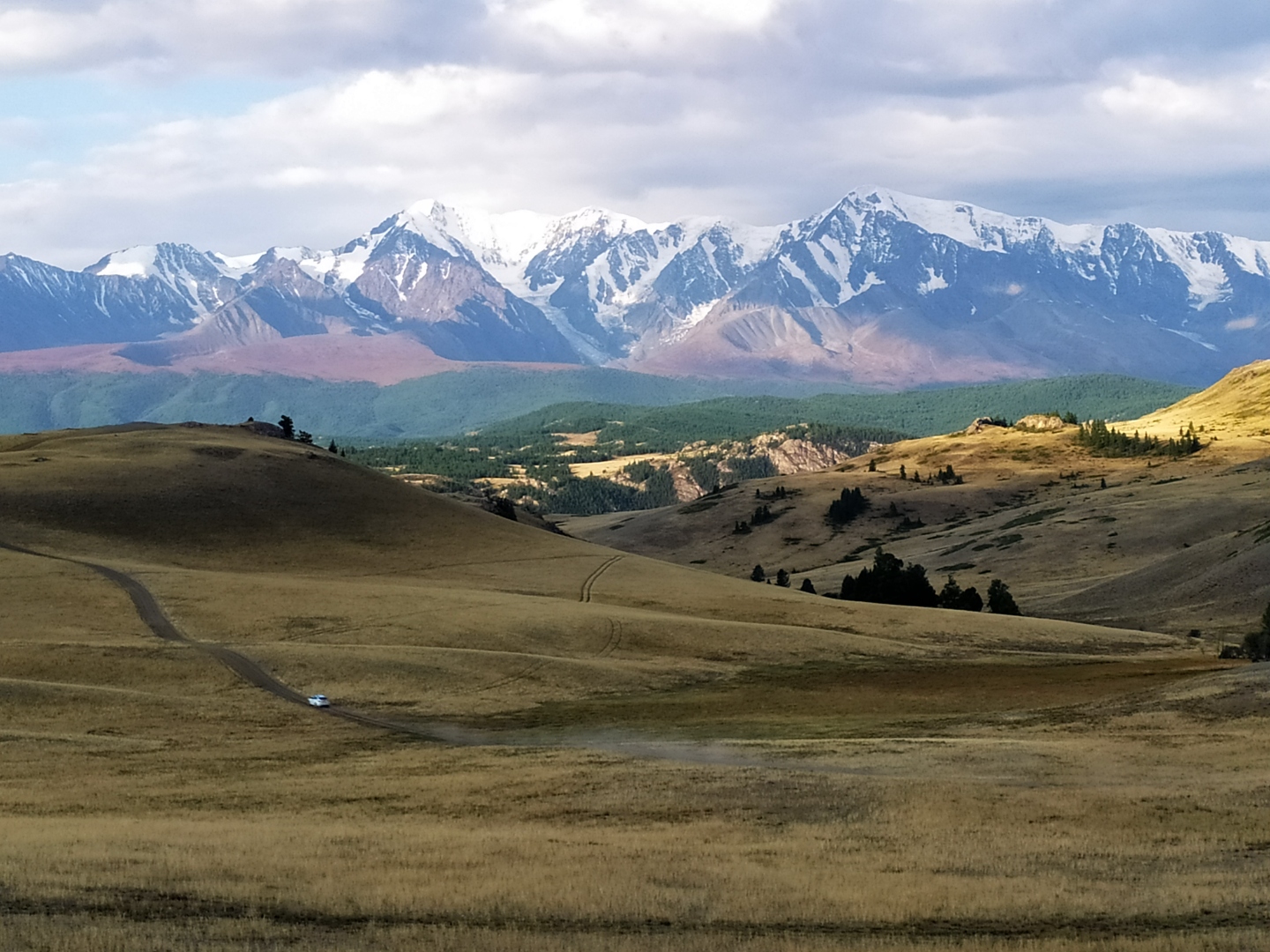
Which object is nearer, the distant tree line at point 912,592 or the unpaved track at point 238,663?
the unpaved track at point 238,663

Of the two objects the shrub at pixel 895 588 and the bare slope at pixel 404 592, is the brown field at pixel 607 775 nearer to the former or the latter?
the bare slope at pixel 404 592

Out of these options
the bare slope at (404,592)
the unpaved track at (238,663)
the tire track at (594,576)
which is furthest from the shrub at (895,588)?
the unpaved track at (238,663)

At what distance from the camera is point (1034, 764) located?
47281mm

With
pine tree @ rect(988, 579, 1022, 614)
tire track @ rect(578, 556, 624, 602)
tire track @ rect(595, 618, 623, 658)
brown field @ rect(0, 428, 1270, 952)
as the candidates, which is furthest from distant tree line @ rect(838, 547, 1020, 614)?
tire track @ rect(595, 618, 623, 658)

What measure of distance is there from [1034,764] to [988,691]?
3101 cm

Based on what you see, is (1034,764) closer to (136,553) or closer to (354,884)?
(354,884)

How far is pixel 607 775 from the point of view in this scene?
47.1 m

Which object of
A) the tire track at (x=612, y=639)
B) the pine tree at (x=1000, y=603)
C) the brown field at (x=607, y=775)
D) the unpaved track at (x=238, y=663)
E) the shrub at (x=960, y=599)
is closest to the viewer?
the brown field at (x=607, y=775)

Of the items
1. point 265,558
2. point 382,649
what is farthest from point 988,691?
point 265,558

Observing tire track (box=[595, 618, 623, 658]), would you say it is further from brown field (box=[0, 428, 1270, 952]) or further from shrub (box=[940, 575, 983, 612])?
shrub (box=[940, 575, 983, 612])

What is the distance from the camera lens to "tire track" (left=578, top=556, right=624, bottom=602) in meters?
119

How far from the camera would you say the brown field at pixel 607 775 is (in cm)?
2756

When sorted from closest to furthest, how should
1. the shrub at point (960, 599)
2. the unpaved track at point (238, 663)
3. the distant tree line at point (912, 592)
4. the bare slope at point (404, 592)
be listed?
1. the unpaved track at point (238, 663)
2. the bare slope at point (404, 592)
3. the distant tree line at point (912, 592)
4. the shrub at point (960, 599)

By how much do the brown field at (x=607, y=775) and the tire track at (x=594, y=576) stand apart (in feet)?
2.88
